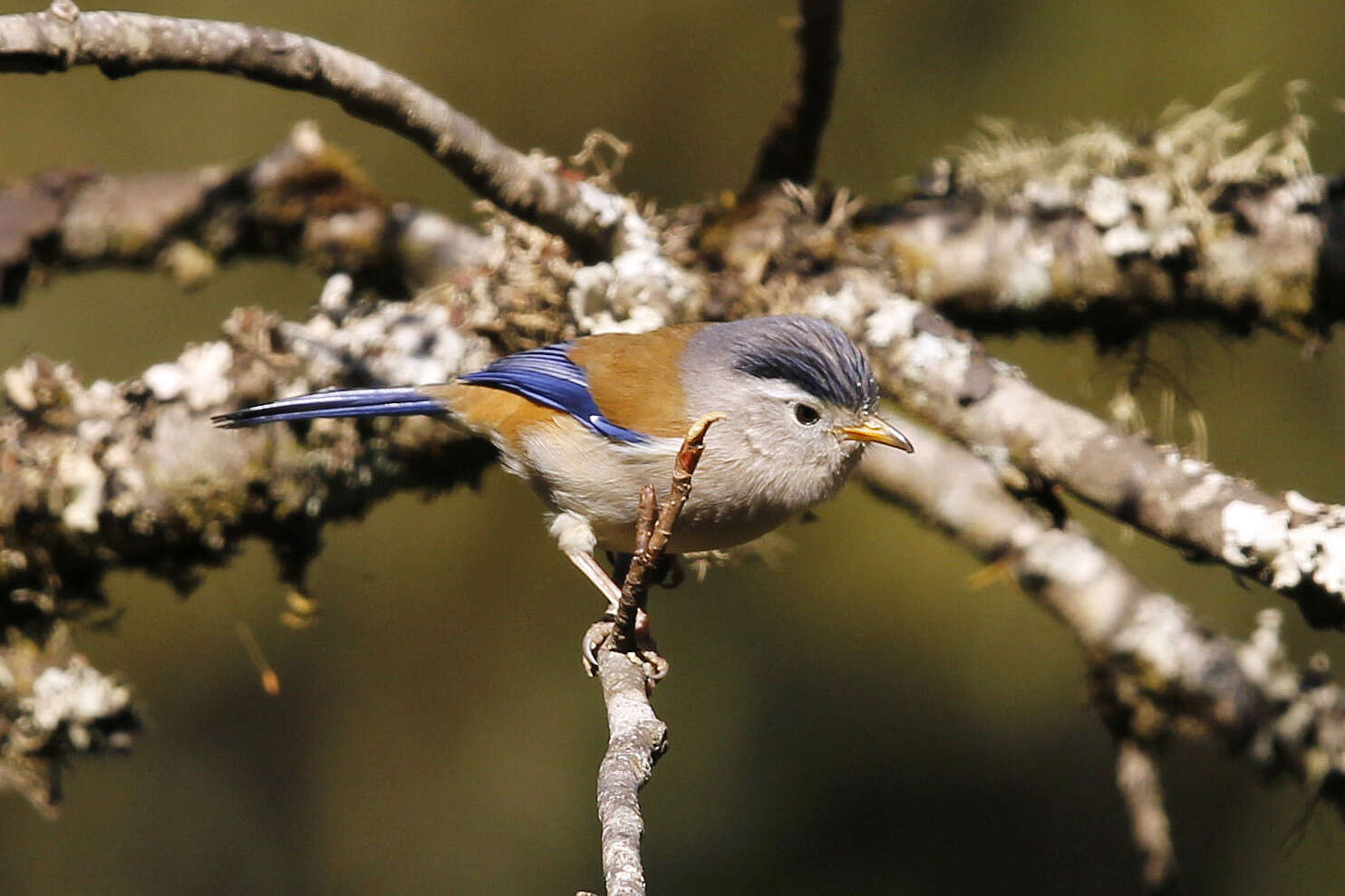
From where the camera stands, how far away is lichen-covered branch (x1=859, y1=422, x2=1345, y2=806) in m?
3.71

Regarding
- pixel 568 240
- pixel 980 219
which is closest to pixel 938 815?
pixel 980 219

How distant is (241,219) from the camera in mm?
4281

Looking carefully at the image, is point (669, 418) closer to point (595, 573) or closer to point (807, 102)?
point (595, 573)

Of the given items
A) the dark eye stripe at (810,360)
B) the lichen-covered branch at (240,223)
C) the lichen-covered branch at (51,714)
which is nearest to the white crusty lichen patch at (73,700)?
the lichen-covered branch at (51,714)

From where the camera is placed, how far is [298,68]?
271 centimetres

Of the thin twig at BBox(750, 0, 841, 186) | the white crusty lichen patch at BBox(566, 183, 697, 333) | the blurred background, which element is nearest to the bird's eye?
the white crusty lichen patch at BBox(566, 183, 697, 333)

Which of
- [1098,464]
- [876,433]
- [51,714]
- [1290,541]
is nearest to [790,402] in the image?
[876,433]

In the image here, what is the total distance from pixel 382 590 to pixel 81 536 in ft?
5.87

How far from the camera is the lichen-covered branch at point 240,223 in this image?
418cm

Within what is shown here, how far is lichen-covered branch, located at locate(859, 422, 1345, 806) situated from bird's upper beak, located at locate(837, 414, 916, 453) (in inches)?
24.3

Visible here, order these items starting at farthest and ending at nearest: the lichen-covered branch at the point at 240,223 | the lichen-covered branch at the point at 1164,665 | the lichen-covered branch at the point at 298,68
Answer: the lichen-covered branch at the point at 240,223 → the lichen-covered branch at the point at 1164,665 → the lichen-covered branch at the point at 298,68

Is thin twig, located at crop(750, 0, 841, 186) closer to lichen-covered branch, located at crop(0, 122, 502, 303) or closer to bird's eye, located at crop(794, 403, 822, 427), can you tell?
lichen-covered branch, located at crop(0, 122, 502, 303)

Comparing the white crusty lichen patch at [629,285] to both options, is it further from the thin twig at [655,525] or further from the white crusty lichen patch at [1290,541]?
the white crusty lichen patch at [1290,541]

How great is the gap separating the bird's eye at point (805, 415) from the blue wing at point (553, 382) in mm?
377
